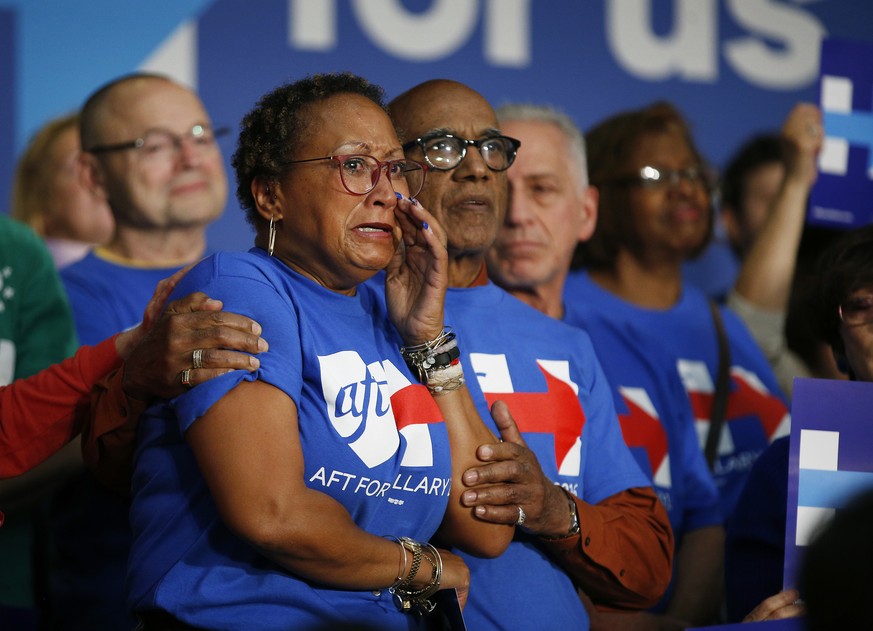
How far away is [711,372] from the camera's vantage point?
3680 millimetres

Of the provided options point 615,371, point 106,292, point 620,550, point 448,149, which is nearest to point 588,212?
point 615,371

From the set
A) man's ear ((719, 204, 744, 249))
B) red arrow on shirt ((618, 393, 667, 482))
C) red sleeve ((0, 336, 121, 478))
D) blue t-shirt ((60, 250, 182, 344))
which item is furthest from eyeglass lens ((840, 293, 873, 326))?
man's ear ((719, 204, 744, 249))

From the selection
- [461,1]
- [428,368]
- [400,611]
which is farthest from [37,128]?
[400,611]

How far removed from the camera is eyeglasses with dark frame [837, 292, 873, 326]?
2.67m

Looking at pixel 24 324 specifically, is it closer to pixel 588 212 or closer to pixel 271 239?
pixel 271 239

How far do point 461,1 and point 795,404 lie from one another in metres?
2.79

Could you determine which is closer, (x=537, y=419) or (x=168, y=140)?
(x=537, y=419)

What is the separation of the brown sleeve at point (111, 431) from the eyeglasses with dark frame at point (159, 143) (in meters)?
1.42

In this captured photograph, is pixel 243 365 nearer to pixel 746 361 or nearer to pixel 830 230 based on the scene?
pixel 746 361

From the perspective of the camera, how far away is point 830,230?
15.7ft

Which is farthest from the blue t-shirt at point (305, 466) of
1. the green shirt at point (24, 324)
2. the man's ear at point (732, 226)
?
the man's ear at point (732, 226)

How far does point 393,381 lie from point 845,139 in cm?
234

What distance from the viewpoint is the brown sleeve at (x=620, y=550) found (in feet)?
8.10

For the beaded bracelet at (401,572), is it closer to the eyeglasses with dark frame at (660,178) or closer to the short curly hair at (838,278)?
the short curly hair at (838,278)
